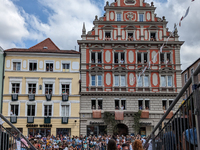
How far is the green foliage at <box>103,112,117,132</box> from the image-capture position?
1291 inches

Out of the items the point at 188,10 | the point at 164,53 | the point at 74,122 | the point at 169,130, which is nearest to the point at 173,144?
the point at 169,130

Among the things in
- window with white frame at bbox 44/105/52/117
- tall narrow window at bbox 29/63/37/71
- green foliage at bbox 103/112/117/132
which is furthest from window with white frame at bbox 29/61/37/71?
green foliage at bbox 103/112/117/132

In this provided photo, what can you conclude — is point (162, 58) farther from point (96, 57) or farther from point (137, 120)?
point (137, 120)

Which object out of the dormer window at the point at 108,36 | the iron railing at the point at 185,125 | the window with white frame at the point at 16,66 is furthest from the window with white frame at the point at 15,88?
the iron railing at the point at 185,125

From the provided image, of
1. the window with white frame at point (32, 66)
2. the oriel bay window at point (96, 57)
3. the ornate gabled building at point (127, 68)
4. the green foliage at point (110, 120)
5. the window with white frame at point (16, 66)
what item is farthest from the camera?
the oriel bay window at point (96, 57)

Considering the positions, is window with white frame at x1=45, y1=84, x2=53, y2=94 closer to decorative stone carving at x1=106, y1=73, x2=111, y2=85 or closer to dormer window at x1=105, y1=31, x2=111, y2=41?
decorative stone carving at x1=106, y1=73, x2=111, y2=85

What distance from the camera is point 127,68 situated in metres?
34.9

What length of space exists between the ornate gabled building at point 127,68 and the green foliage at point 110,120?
2.21ft

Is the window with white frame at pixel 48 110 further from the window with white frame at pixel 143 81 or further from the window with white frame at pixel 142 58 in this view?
the window with white frame at pixel 142 58

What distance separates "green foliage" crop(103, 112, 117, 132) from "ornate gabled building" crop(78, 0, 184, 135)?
673mm

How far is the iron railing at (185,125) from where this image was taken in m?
3.24

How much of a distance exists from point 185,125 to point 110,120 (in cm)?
2948

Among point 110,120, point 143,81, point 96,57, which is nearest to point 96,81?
point 96,57

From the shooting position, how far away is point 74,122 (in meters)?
33.4
